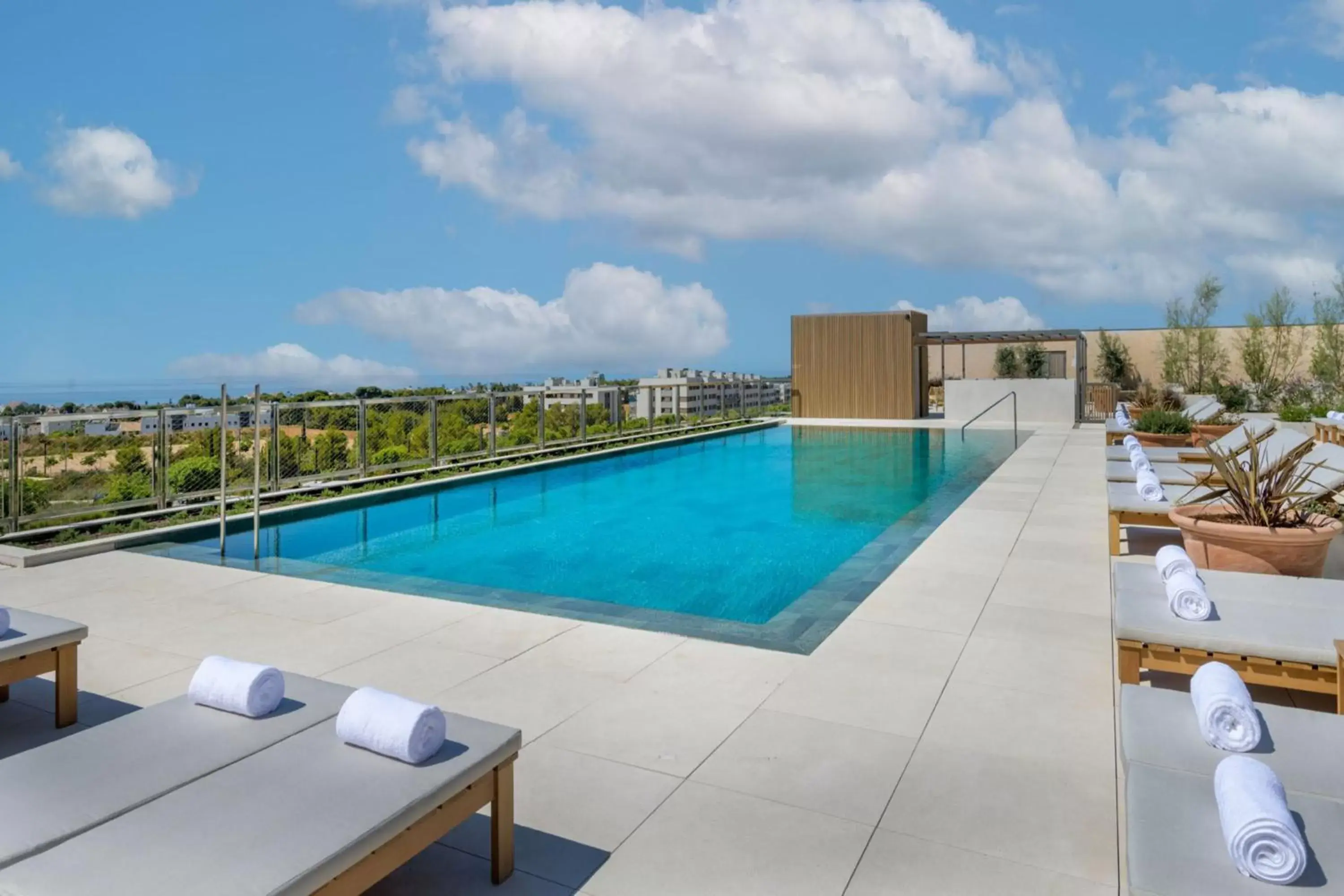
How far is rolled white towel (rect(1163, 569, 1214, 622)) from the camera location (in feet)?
10.4

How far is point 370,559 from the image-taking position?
6770 millimetres

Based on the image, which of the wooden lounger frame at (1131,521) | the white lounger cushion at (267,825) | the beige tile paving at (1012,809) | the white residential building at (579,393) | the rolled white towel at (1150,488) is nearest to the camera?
the white lounger cushion at (267,825)

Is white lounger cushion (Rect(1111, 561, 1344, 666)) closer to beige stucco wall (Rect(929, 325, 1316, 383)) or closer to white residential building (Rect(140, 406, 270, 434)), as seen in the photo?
white residential building (Rect(140, 406, 270, 434))

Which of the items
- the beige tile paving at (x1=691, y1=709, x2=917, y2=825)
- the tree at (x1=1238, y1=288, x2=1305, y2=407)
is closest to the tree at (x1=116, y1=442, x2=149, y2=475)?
the beige tile paving at (x1=691, y1=709, x2=917, y2=825)

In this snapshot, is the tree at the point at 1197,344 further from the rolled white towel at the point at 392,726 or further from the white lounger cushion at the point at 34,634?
the white lounger cushion at the point at 34,634

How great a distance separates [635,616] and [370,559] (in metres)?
3.07

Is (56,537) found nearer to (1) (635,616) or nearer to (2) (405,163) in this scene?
(1) (635,616)

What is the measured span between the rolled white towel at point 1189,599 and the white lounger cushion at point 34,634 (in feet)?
13.3

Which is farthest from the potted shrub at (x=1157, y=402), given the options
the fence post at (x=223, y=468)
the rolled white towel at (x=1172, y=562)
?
the fence post at (x=223, y=468)

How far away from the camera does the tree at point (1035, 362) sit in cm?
2531

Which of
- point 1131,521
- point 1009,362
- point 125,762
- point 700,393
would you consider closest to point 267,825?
point 125,762

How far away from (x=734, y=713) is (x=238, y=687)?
170cm

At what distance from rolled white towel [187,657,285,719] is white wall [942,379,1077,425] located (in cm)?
1958

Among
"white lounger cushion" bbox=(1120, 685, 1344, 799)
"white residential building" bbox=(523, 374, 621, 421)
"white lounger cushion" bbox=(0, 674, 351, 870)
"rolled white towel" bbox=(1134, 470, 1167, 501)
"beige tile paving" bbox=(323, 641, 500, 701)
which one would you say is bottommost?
"beige tile paving" bbox=(323, 641, 500, 701)
